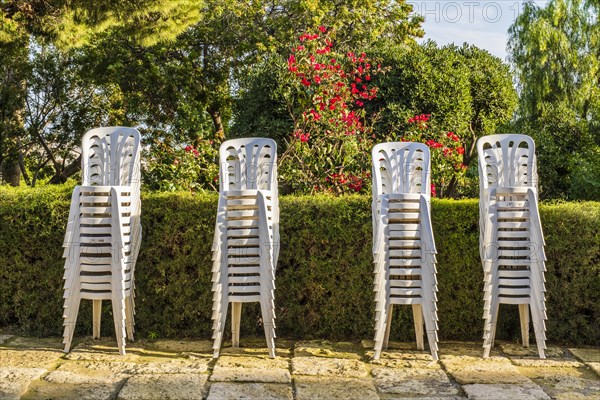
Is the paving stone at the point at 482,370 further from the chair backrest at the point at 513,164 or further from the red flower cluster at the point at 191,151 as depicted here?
the red flower cluster at the point at 191,151

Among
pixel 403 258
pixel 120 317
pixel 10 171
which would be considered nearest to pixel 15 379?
pixel 120 317

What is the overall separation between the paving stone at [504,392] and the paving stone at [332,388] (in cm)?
63

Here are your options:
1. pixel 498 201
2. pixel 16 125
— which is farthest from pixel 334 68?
pixel 16 125

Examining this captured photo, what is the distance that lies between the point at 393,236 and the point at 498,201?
959 mm

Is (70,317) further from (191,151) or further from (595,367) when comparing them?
(595,367)

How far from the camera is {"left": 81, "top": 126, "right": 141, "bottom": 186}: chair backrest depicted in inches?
215

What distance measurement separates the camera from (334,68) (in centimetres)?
766

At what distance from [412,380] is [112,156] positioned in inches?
115

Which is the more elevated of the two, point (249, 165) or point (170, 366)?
point (249, 165)

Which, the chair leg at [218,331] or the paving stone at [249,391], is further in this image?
the chair leg at [218,331]

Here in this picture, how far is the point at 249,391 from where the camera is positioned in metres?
4.26

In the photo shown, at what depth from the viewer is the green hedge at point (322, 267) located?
556 cm

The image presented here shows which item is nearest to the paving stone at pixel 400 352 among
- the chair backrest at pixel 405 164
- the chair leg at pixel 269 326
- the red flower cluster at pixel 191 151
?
the chair leg at pixel 269 326

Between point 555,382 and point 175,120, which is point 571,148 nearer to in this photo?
point 555,382
